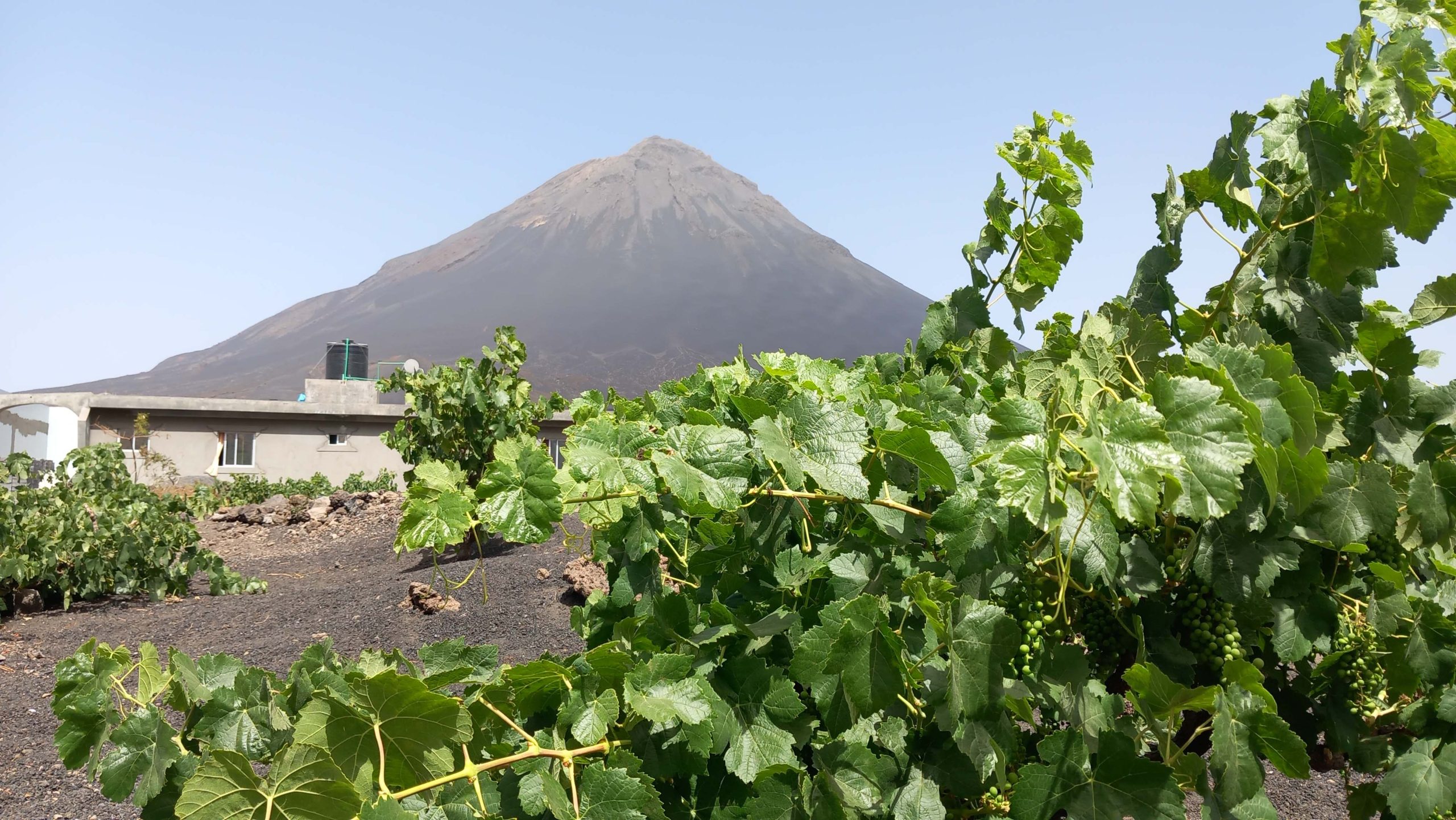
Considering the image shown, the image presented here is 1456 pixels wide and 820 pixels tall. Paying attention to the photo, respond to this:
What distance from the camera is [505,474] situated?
3.54 feet

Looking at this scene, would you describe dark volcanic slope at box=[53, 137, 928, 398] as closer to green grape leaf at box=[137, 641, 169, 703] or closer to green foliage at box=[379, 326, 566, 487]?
green foliage at box=[379, 326, 566, 487]

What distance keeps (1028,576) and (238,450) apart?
2287 cm

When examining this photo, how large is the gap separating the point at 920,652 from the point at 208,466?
2273 centimetres

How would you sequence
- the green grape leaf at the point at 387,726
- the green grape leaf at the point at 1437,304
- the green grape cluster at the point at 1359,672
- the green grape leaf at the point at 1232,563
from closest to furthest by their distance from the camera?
1. the green grape leaf at the point at 387,726
2. the green grape leaf at the point at 1232,563
3. the green grape cluster at the point at 1359,672
4. the green grape leaf at the point at 1437,304

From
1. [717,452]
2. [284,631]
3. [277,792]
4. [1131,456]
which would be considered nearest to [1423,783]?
[1131,456]

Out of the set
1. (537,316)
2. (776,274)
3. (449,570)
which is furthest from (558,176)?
(449,570)

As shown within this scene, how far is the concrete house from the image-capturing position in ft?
60.2

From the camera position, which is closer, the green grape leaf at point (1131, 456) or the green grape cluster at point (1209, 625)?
the green grape leaf at point (1131, 456)

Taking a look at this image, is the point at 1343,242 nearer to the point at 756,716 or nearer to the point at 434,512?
the point at 756,716

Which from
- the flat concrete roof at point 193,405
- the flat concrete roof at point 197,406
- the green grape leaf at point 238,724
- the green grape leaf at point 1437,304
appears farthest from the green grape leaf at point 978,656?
the flat concrete roof at point 193,405

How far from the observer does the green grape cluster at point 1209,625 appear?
4.02 feet

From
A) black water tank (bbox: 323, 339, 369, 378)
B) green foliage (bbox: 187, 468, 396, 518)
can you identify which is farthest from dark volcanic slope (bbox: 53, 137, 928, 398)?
green foliage (bbox: 187, 468, 396, 518)

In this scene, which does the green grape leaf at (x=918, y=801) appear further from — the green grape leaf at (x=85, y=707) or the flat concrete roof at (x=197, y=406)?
the flat concrete roof at (x=197, y=406)

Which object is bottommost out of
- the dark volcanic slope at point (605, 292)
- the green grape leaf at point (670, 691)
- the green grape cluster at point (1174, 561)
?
the green grape leaf at point (670, 691)
